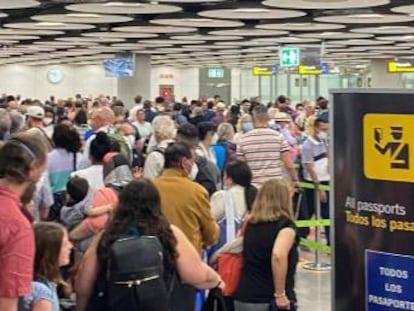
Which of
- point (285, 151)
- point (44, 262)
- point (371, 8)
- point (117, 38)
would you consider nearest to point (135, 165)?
point (285, 151)

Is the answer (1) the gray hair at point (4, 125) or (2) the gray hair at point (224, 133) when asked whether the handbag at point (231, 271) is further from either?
(2) the gray hair at point (224, 133)

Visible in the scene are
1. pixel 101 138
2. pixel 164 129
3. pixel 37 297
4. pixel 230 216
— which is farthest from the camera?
pixel 164 129

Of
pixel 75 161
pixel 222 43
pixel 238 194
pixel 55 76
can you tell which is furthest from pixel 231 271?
pixel 55 76

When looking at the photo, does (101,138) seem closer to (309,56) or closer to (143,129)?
(143,129)

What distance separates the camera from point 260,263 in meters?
5.85

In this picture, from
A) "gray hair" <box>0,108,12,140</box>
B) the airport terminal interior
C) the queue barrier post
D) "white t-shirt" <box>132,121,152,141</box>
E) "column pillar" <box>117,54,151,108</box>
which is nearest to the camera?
"gray hair" <box>0,108,12,140</box>

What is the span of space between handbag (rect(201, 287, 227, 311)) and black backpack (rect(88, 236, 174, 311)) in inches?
23.8

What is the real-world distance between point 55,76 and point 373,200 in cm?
4689

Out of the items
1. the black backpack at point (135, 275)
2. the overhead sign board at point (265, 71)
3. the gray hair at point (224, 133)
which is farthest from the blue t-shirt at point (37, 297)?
the overhead sign board at point (265, 71)

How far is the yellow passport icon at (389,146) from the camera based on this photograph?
11.9 feet

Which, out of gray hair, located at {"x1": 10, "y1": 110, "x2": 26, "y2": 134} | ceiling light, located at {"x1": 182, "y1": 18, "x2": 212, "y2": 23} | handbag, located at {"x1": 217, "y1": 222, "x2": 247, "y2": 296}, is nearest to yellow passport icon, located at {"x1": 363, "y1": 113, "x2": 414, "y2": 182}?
handbag, located at {"x1": 217, "y1": 222, "x2": 247, "y2": 296}

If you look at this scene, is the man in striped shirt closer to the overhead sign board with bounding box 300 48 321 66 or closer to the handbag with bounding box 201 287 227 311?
the handbag with bounding box 201 287 227 311

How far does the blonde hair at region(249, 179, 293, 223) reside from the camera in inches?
228

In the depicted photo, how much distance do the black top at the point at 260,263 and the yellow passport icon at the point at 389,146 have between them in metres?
2.03
